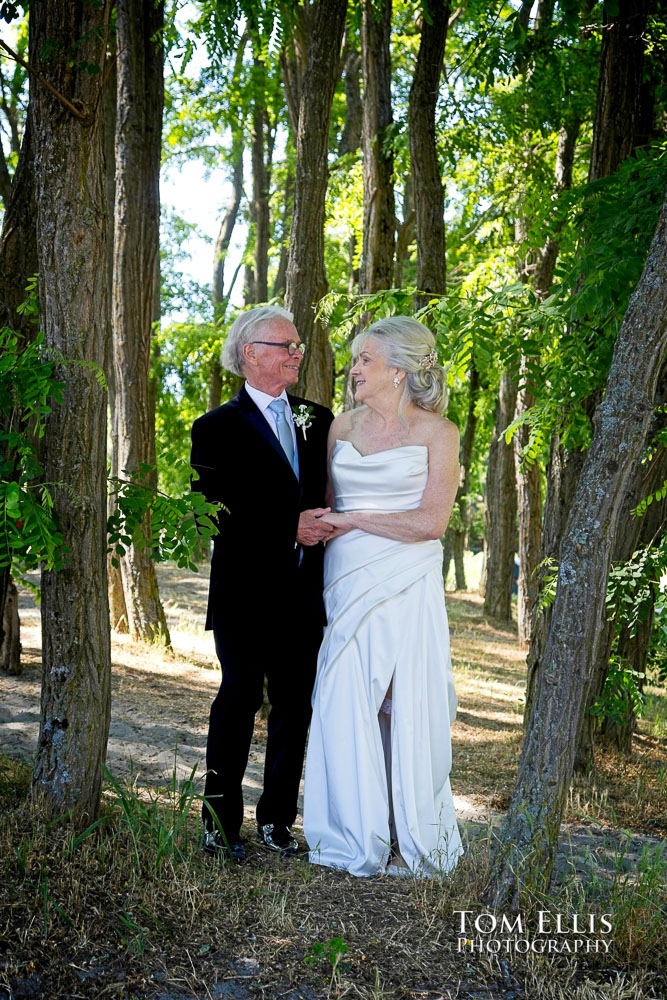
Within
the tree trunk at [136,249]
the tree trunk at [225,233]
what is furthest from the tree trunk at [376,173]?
the tree trunk at [225,233]

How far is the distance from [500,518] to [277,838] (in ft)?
38.6

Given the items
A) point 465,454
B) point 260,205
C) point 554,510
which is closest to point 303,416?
point 554,510

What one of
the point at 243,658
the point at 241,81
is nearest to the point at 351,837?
the point at 243,658

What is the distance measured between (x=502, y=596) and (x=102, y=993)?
13735 millimetres

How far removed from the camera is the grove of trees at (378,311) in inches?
145

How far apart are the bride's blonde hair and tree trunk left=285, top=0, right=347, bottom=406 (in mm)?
2494

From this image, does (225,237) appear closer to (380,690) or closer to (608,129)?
(608,129)

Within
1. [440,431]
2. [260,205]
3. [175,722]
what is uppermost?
[260,205]

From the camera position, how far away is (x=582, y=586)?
3.59 meters

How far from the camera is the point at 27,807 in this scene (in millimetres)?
4035

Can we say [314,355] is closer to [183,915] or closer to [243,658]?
[243,658]

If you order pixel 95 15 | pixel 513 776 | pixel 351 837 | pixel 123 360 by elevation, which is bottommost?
pixel 513 776

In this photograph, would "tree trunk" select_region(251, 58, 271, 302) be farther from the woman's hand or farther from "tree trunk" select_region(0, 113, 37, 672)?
the woman's hand

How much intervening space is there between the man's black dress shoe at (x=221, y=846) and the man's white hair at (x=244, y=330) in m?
2.14
